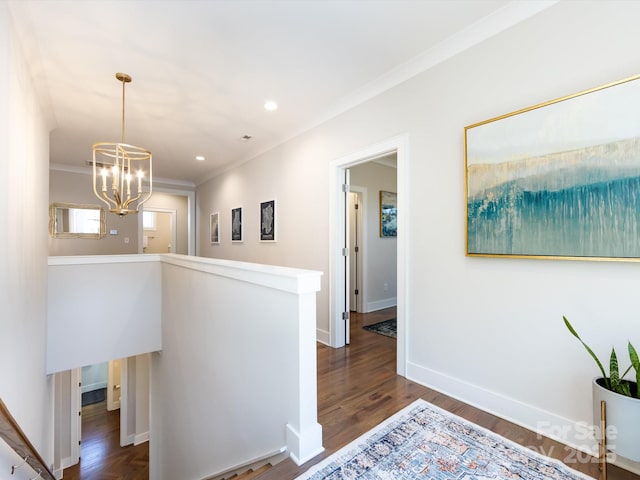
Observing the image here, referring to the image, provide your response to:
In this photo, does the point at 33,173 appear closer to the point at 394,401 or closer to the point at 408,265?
the point at 408,265

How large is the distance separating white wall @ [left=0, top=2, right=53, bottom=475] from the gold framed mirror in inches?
119

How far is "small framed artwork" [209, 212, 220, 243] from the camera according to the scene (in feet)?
19.0


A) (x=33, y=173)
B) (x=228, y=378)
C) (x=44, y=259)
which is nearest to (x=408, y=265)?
(x=228, y=378)

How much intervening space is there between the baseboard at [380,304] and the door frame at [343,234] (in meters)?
1.74

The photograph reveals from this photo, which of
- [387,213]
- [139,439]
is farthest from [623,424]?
[139,439]

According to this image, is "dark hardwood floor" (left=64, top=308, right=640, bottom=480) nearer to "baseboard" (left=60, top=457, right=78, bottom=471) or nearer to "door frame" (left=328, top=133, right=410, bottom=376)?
"door frame" (left=328, top=133, right=410, bottom=376)

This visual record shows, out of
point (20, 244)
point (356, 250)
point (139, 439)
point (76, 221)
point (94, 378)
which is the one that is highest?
point (76, 221)

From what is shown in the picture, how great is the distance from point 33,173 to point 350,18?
2.90 meters

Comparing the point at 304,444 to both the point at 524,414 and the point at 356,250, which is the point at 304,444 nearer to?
the point at 524,414

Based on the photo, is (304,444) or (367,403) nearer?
(304,444)

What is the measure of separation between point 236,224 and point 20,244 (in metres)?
3.17

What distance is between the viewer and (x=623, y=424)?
1.18 m

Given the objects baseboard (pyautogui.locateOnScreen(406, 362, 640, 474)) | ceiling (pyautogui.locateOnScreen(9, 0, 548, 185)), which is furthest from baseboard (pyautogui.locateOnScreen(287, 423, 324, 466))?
ceiling (pyautogui.locateOnScreen(9, 0, 548, 185))

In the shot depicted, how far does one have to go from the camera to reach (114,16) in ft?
6.20
